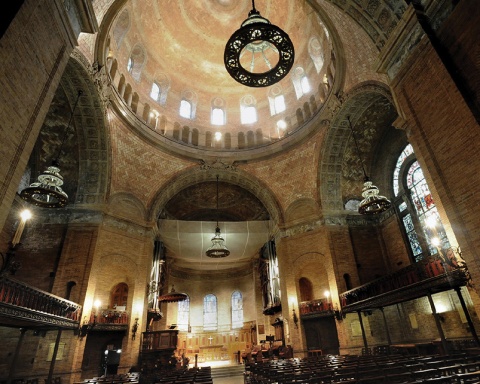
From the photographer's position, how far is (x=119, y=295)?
15555 millimetres

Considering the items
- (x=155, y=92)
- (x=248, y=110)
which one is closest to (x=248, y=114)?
(x=248, y=110)

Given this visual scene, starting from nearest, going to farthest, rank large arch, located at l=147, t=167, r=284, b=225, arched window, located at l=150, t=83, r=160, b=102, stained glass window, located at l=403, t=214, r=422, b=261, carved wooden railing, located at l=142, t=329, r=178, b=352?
carved wooden railing, located at l=142, t=329, r=178, b=352
stained glass window, located at l=403, t=214, r=422, b=261
large arch, located at l=147, t=167, r=284, b=225
arched window, located at l=150, t=83, r=160, b=102

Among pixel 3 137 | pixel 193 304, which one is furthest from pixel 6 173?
pixel 193 304

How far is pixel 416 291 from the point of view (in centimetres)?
1008

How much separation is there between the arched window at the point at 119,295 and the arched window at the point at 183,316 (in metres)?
10.8

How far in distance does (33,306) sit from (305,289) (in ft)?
44.0

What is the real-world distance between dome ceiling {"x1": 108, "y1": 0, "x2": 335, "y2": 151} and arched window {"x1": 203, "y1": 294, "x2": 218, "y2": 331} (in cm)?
1454

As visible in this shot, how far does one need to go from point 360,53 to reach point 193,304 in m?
23.1

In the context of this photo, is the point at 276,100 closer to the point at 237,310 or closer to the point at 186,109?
the point at 186,109

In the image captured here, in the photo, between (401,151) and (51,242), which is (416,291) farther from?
(51,242)

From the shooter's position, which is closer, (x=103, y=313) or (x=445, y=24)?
(x=445, y=24)

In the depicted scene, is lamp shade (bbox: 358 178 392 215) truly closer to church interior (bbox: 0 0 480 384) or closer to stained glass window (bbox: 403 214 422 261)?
church interior (bbox: 0 0 480 384)

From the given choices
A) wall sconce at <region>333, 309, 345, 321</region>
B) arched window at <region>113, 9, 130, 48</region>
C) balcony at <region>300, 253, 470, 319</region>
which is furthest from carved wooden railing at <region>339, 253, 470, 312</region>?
arched window at <region>113, 9, 130, 48</region>

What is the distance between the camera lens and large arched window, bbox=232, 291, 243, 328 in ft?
84.7
